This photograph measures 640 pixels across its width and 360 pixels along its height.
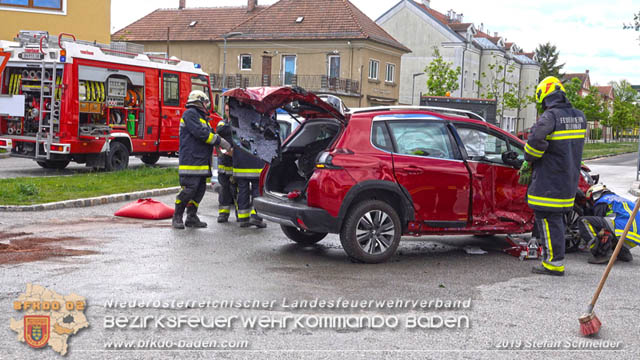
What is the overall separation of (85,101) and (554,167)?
11795mm

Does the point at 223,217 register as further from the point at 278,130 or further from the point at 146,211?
the point at 278,130

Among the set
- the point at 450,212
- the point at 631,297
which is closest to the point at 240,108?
the point at 450,212

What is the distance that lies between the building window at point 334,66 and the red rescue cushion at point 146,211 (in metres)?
38.0

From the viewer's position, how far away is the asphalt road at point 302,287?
16.4ft

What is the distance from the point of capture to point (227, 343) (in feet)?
16.3

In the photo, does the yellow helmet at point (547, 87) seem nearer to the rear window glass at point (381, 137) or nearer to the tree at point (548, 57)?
the rear window glass at point (381, 137)

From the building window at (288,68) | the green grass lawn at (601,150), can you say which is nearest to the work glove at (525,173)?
the green grass lawn at (601,150)

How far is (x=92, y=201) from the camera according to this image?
1195cm

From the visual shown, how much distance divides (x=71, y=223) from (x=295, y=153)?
3610 mm

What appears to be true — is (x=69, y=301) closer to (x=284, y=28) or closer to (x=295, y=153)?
(x=295, y=153)

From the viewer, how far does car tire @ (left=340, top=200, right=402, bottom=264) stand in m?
7.69

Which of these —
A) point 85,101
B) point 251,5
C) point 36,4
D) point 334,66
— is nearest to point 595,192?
point 85,101

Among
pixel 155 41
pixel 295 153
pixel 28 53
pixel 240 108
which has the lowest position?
pixel 295 153

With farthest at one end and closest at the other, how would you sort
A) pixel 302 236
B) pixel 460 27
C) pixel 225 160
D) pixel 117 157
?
pixel 460 27 < pixel 117 157 < pixel 225 160 < pixel 302 236
